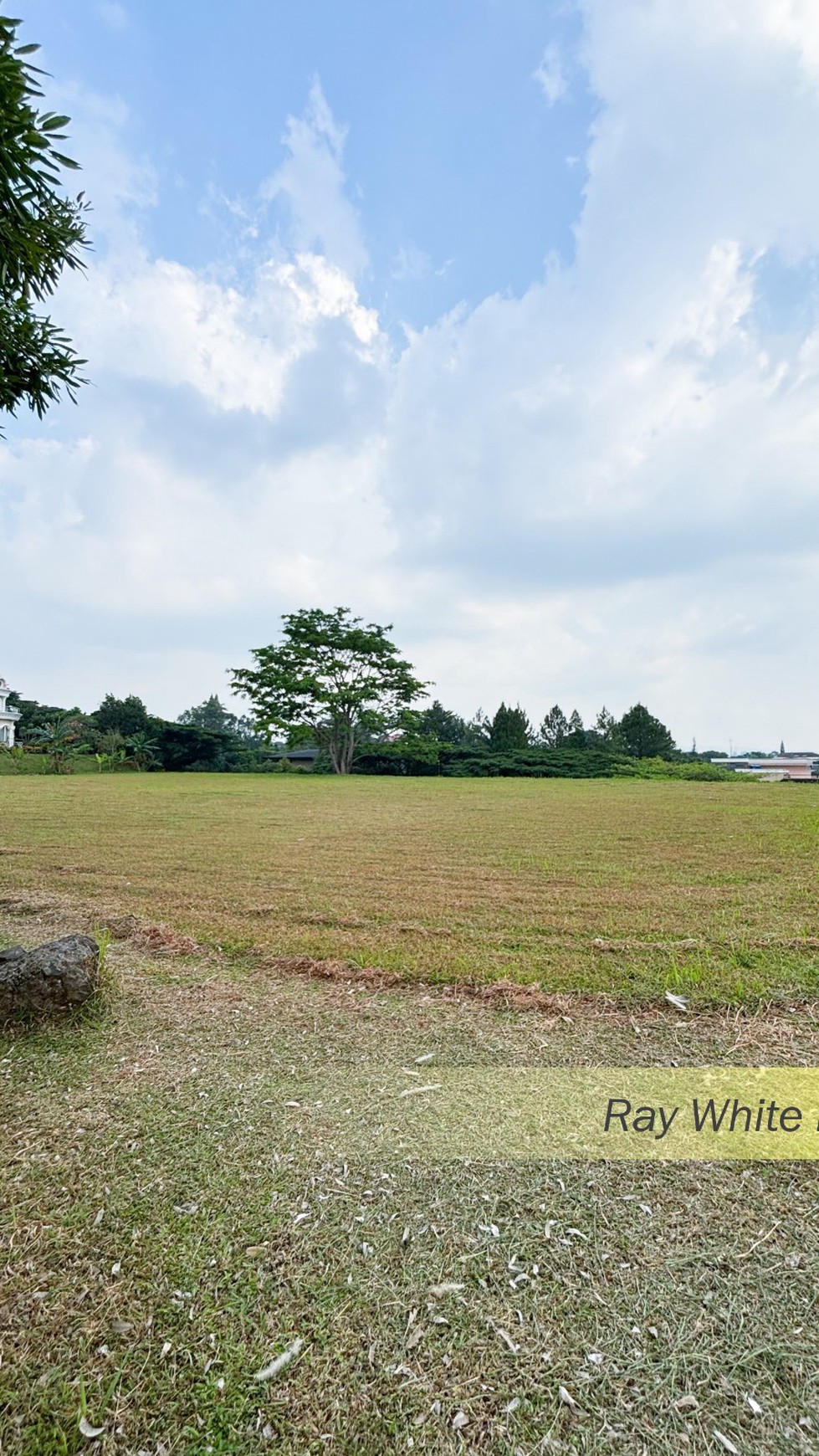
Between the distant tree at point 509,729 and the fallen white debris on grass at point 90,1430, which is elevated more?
the distant tree at point 509,729

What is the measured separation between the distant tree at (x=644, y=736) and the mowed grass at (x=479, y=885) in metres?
25.2

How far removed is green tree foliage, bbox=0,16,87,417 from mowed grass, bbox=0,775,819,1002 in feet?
14.0

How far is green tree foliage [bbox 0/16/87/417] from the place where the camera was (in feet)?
10.3

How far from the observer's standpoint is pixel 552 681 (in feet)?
91.4

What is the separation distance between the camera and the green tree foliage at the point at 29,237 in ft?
10.3

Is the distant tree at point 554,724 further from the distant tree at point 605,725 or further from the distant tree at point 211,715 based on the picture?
the distant tree at point 211,715

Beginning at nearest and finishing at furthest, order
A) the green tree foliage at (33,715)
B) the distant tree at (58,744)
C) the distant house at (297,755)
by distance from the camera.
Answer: the distant tree at (58,744) → the green tree foliage at (33,715) → the distant house at (297,755)

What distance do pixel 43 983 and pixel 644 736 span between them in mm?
37609

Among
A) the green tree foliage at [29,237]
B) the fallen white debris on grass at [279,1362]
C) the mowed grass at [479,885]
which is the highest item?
the green tree foliage at [29,237]

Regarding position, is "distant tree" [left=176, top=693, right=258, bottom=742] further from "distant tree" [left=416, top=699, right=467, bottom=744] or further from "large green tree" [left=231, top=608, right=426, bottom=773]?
"large green tree" [left=231, top=608, right=426, bottom=773]

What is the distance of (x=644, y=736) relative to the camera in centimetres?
3647

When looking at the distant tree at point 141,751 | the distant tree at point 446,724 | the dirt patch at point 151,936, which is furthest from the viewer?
the distant tree at point 446,724

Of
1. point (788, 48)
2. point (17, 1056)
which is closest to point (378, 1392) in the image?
point (17, 1056)

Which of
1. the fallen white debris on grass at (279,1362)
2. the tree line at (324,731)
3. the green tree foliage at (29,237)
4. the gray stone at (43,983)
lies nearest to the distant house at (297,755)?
the tree line at (324,731)
